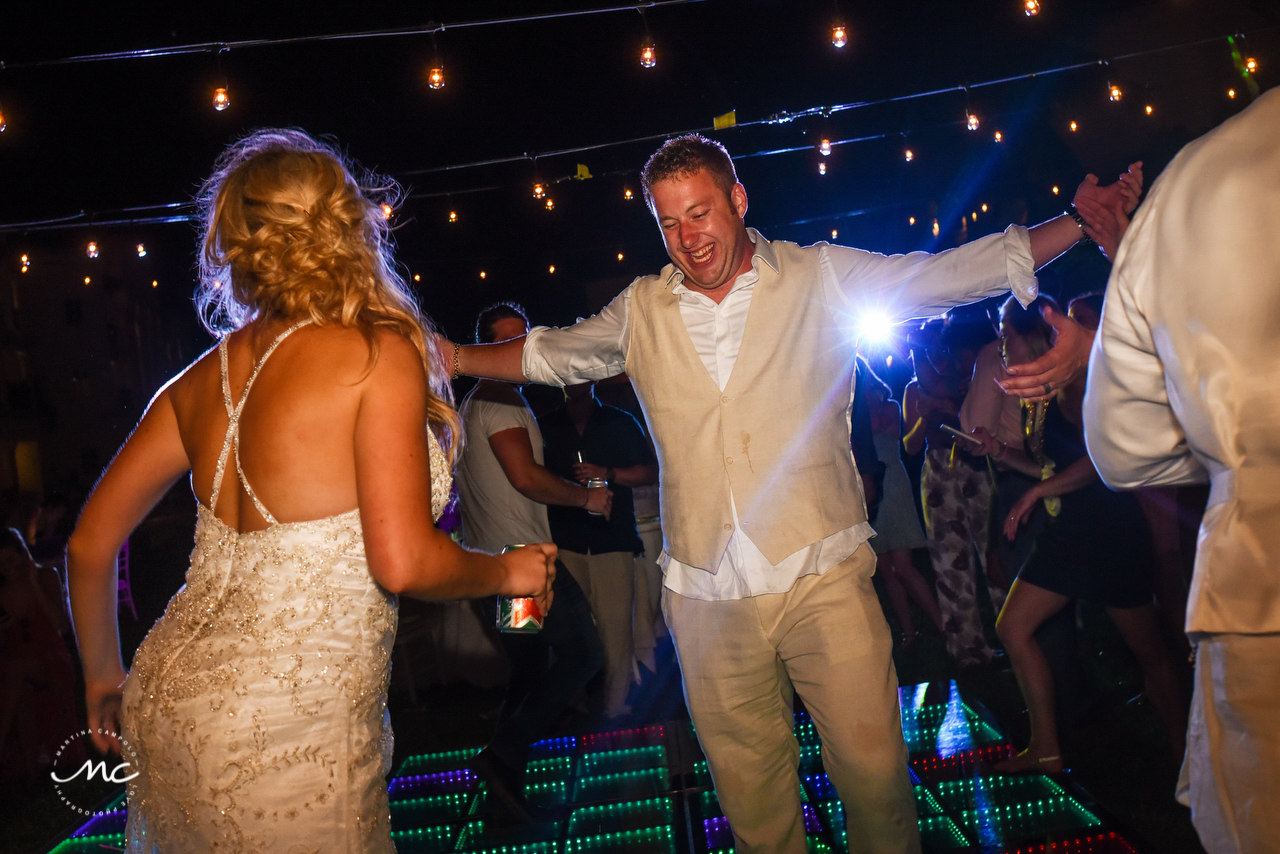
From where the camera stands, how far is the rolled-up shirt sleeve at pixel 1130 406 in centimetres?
117

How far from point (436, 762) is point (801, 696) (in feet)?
7.74

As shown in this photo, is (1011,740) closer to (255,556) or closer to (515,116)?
(255,556)

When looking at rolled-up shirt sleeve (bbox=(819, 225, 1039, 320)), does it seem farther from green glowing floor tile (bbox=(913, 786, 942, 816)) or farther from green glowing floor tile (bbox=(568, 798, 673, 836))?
green glowing floor tile (bbox=(568, 798, 673, 836))

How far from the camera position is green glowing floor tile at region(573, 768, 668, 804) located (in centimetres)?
343

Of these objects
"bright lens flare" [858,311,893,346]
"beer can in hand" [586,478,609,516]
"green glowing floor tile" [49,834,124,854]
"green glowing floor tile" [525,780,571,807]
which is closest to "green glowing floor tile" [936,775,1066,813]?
"green glowing floor tile" [525,780,571,807]

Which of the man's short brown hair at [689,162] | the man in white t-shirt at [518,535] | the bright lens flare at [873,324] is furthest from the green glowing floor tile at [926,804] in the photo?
the man's short brown hair at [689,162]

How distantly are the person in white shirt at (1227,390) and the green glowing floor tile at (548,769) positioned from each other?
2.95 meters

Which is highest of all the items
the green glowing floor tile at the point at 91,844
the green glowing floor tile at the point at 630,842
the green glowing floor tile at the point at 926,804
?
the green glowing floor tile at the point at 91,844

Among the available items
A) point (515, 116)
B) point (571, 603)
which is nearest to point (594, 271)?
point (515, 116)

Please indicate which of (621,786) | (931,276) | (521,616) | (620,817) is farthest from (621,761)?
(931,276)

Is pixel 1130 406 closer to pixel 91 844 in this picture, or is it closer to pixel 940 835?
pixel 940 835

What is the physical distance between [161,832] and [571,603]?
2328 millimetres

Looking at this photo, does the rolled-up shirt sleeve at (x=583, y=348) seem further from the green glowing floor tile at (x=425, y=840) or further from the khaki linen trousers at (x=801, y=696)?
the green glowing floor tile at (x=425, y=840)

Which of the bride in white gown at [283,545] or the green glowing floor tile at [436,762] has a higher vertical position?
the bride in white gown at [283,545]
